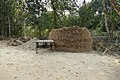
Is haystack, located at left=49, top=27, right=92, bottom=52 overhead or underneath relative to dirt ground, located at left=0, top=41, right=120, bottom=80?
overhead

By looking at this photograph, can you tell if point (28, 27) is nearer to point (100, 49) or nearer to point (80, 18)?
point (80, 18)

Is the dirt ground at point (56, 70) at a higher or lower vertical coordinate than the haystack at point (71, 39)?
lower

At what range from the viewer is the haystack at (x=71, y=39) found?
974 cm

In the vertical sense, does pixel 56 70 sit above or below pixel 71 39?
below

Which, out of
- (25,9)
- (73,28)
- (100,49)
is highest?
(25,9)

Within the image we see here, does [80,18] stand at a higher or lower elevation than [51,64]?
higher

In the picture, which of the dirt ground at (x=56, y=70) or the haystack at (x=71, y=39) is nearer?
the dirt ground at (x=56, y=70)

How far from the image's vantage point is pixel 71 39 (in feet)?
31.9

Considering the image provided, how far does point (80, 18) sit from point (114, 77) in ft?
27.3

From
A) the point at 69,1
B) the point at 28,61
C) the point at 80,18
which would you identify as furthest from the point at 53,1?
the point at 28,61

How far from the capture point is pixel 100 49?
406 inches

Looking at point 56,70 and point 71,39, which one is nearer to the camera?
point 56,70

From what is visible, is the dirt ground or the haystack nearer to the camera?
the dirt ground

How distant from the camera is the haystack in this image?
32.0ft
